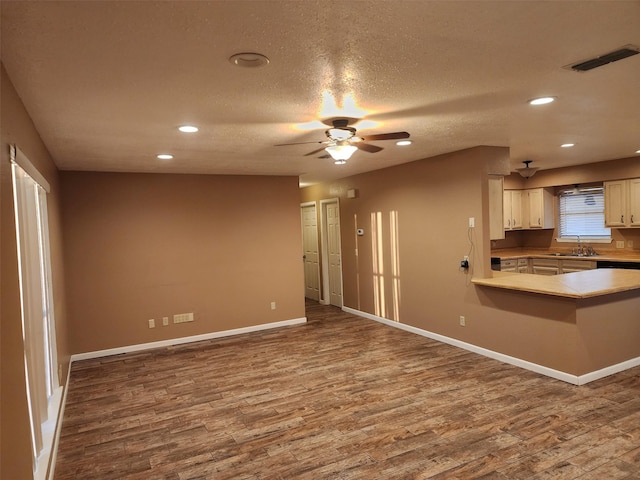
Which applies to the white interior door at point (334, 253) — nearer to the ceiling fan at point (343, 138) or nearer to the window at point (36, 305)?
the ceiling fan at point (343, 138)

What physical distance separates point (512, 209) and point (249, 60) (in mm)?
6737

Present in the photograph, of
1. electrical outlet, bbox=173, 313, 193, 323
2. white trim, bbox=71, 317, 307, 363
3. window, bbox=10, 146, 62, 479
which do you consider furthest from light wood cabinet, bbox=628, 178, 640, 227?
window, bbox=10, 146, 62, 479

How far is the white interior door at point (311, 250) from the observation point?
335 inches

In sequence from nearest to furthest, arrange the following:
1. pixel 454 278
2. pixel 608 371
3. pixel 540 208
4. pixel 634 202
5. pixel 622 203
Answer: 1. pixel 608 371
2. pixel 454 278
3. pixel 634 202
4. pixel 622 203
5. pixel 540 208

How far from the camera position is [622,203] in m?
6.25

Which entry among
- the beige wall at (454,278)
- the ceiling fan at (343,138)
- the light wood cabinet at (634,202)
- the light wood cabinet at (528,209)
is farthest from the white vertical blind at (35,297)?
the light wood cabinet at (634,202)

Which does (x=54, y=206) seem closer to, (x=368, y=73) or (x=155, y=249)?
(x=155, y=249)

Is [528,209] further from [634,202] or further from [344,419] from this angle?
[344,419]

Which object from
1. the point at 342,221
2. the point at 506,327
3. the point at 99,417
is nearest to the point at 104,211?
the point at 99,417

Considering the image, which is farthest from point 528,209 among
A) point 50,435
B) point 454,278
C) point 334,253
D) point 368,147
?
point 50,435

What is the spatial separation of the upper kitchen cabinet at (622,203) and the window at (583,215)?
34 centimetres

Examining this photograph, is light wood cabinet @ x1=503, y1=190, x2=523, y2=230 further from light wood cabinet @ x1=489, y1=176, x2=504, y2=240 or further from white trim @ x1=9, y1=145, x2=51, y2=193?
white trim @ x1=9, y1=145, x2=51, y2=193

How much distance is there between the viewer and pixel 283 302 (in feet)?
21.5

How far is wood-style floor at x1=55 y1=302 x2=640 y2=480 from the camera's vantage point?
2719 millimetres
